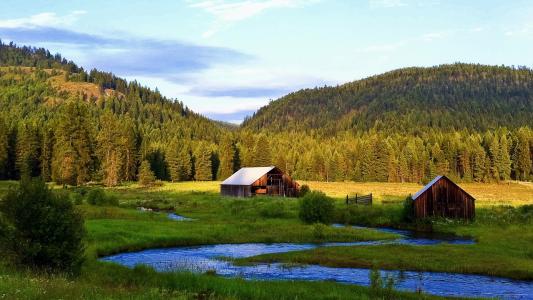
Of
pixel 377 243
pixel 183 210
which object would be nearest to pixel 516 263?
pixel 377 243

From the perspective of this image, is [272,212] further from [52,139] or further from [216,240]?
[52,139]

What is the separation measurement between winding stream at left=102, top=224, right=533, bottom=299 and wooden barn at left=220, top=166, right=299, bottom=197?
183ft

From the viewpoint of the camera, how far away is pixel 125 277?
24359mm

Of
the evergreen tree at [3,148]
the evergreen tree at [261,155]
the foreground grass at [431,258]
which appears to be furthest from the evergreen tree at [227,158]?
the foreground grass at [431,258]

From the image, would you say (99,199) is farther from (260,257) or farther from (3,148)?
(3,148)

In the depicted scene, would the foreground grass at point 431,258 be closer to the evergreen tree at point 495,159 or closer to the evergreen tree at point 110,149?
the evergreen tree at point 110,149

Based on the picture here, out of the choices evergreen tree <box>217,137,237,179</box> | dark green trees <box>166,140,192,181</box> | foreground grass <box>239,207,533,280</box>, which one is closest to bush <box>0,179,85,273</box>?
foreground grass <box>239,207,533,280</box>

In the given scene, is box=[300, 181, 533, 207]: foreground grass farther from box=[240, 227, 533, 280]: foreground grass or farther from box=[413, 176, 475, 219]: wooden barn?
box=[240, 227, 533, 280]: foreground grass

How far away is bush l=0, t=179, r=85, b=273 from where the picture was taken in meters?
21.3

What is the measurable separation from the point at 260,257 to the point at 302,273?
622cm

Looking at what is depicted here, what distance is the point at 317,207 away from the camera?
182 ft

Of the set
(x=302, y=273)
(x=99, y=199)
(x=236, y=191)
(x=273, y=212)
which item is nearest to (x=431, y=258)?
(x=302, y=273)

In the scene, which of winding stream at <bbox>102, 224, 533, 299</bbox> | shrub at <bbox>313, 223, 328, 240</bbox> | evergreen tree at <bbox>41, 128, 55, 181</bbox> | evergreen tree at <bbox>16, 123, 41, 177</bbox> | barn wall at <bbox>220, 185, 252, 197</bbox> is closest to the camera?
winding stream at <bbox>102, 224, 533, 299</bbox>

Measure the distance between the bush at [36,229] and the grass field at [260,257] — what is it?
3.17 feet
